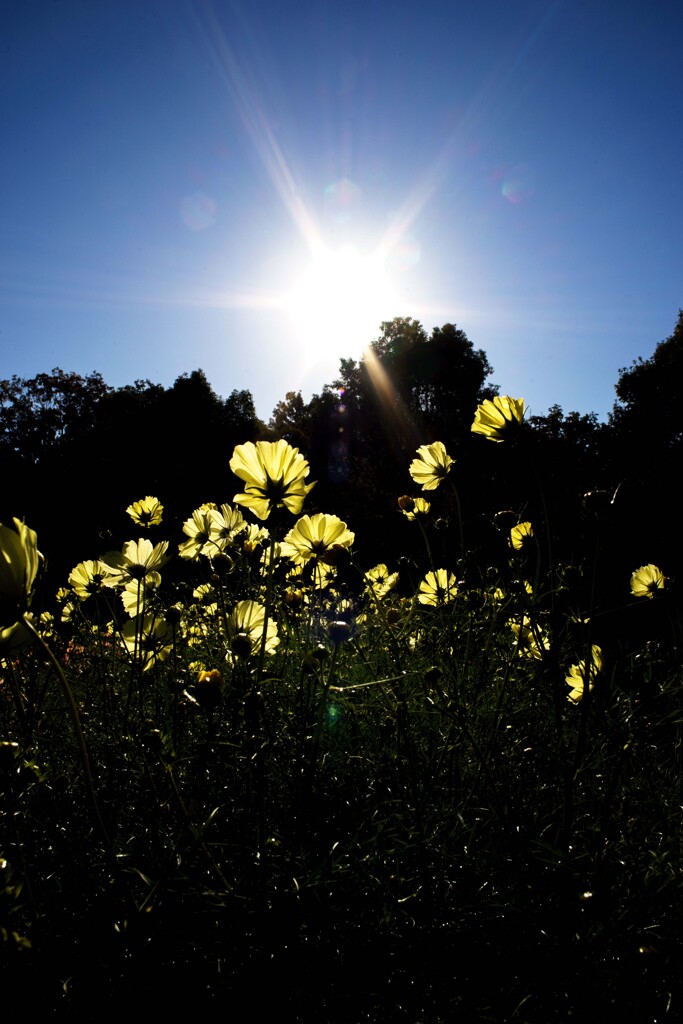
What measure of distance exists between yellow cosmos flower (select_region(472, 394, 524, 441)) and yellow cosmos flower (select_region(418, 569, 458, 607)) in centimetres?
49

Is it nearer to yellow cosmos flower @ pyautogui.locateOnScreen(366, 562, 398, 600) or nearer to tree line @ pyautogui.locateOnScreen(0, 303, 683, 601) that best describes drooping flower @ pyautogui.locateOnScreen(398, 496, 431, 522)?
yellow cosmos flower @ pyautogui.locateOnScreen(366, 562, 398, 600)

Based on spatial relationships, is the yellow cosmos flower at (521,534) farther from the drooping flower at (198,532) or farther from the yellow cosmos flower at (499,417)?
the drooping flower at (198,532)

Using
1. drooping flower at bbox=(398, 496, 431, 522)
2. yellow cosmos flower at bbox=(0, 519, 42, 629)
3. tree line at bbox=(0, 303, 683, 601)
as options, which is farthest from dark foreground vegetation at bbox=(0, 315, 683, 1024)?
tree line at bbox=(0, 303, 683, 601)

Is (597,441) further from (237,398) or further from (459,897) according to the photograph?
(237,398)

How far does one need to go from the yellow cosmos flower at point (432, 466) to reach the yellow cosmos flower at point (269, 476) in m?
0.67

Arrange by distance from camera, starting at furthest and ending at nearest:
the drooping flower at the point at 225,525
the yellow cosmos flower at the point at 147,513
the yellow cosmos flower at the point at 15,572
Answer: the yellow cosmos flower at the point at 147,513 < the drooping flower at the point at 225,525 < the yellow cosmos flower at the point at 15,572

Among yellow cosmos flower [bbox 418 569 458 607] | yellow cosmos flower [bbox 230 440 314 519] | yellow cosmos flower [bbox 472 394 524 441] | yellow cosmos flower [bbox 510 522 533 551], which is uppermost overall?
yellow cosmos flower [bbox 472 394 524 441]

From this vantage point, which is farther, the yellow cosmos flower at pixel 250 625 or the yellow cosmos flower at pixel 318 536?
the yellow cosmos flower at pixel 318 536

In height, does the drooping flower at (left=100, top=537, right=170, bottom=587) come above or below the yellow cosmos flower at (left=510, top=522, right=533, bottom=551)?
above

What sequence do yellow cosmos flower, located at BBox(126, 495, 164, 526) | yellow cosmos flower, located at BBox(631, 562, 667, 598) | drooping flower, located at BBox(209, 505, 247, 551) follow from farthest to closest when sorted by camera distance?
yellow cosmos flower, located at BBox(126, 495, 164, 526)
drooping flower, located at BBox(209, 505, 247, 551)
yellow cosmos flower, located at BBox(631, 562, 667, 598)

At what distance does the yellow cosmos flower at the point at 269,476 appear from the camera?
112cm

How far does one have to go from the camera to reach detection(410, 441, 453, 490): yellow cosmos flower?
1.74 metres

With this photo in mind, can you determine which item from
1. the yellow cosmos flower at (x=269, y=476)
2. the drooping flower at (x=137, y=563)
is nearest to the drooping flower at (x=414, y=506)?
the yellow cosmos flower at (x=269, y=476)

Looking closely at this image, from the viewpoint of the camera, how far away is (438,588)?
165 centimetres
